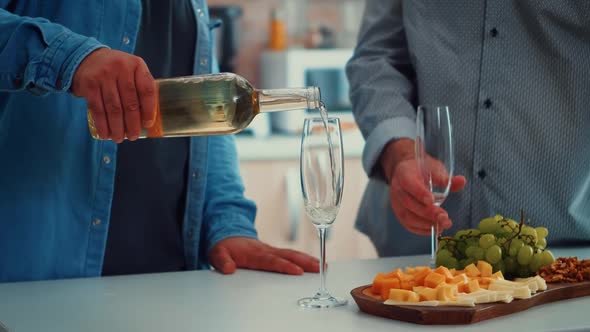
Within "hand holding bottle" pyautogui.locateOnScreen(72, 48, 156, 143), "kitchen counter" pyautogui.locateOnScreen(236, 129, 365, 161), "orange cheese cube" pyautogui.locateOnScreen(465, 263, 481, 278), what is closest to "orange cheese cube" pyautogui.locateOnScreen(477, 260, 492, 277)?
"orange cheese cube" pyautogui.locateOnScreen(465, 263, 481, 278)

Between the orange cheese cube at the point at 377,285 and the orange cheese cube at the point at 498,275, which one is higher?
the orange cheese cube at the point at 498,275

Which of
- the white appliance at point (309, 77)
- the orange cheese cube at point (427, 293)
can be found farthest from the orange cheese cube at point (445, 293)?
the white appliance at point (309, 77)

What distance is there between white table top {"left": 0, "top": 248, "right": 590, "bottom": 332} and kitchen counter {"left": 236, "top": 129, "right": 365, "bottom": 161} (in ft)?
7.57

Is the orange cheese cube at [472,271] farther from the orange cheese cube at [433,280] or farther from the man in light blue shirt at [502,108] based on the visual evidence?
the man in light blue shirt at [502,108]

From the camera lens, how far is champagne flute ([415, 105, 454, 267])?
146cm

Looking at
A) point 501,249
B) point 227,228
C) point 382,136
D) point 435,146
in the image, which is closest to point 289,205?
point 382,136

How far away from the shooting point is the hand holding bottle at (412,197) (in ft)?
4.93

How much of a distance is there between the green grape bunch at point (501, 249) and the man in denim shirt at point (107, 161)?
0.88 feet

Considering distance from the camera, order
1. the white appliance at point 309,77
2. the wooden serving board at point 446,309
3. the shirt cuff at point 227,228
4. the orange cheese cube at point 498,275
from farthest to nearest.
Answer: the white appliance at point 309,77 → the shirt cuff at point 227,228 → the orange cheese cube at point 498,275 → the wooden serving board at point 446,309

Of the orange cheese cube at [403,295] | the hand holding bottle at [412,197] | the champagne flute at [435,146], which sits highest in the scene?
the champagne flute at [435,146]

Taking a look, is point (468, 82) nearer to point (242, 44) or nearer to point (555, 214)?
point (555, 214)

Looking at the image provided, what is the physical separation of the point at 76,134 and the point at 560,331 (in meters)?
0.90

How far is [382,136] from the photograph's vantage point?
184cm

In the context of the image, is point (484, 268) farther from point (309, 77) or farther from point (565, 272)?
point (309, 77)
